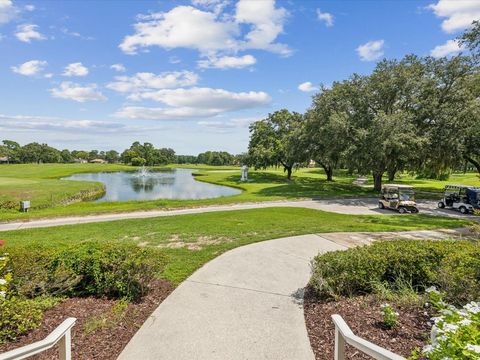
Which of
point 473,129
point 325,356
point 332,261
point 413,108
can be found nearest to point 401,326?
point 325,356

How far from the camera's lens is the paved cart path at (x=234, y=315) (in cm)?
396

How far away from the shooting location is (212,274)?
6852 mm

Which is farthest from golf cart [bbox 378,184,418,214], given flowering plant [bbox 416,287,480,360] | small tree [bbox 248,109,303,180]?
small tree [bbox 248,109,303,180]

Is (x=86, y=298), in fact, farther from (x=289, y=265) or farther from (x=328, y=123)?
(x=328, y=123)

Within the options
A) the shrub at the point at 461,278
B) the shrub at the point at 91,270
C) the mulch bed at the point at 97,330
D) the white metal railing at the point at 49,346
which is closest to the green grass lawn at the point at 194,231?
the shrub at the point at 91,270

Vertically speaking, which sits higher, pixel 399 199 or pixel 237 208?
pixel 399 199

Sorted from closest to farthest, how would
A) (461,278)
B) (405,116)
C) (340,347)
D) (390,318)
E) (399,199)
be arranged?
(340,347) → (390,318) → (461,278) → (399,199) → (405,116)

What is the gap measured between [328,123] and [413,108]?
7110 mm

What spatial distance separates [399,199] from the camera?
18.0 metres

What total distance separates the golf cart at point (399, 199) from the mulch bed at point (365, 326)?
1480cm

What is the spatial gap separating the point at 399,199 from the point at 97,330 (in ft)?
59.4

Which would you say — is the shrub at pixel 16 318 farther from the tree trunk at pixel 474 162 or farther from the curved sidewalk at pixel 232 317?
the tree trunk at pixel 474 162

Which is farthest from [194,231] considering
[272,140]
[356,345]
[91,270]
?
[272,140]

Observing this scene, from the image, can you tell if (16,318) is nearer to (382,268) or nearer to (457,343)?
(457,343)
